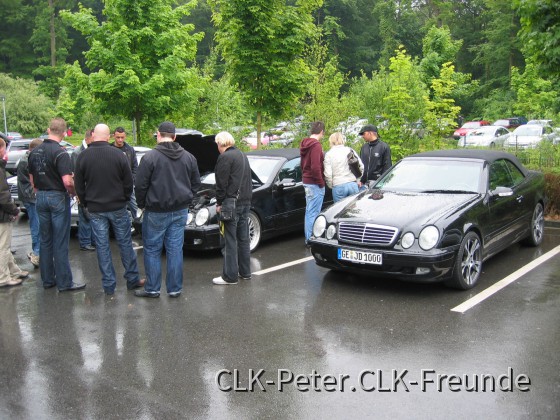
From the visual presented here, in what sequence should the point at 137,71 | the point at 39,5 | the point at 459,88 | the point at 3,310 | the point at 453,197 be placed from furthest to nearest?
the point at 39,5 < the point at 459,88 < the point at 137,71 < the point at 453,197 < the point at 3,310

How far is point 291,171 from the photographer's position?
996 centimetres

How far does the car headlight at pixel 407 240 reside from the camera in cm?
654

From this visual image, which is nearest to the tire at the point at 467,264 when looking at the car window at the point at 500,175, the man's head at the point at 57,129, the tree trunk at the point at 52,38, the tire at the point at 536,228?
the car window at the point at 500,175

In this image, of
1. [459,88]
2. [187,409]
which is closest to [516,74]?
[459,88]

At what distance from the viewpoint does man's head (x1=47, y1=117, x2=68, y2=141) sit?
22.5 ft

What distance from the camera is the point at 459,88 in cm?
4478

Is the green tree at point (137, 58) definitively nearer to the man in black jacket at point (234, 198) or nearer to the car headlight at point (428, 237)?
the man in black jacket at point (234, 198)

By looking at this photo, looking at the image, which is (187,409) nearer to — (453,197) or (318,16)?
(453,197)

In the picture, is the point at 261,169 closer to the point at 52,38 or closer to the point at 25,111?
the point at 25,111

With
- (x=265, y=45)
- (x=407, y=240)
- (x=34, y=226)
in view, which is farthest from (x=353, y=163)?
(x=265, y=45)

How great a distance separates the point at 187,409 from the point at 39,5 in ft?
246

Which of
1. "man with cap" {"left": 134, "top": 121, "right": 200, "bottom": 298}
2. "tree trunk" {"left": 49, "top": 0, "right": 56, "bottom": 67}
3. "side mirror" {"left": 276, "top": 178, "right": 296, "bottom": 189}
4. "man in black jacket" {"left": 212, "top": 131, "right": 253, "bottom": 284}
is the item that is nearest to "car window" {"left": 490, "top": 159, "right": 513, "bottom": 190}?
"side mirror" {"left": 276, "top": 178, "right": 296, "bottom": 189}

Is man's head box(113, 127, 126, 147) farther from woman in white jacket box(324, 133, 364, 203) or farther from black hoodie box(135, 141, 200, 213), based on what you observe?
woman in white jacket box(324, 133, 364, 203)

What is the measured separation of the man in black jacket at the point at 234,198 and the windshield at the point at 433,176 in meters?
2.08
